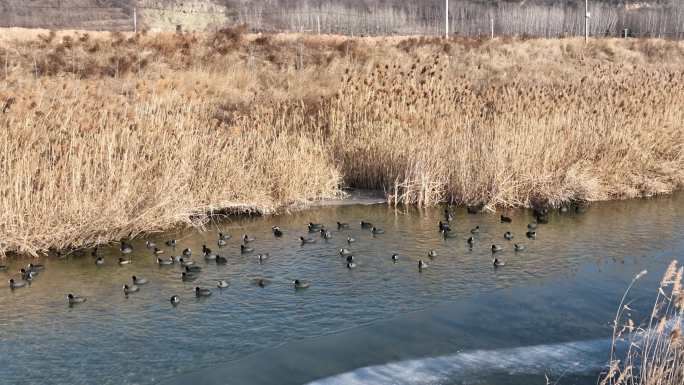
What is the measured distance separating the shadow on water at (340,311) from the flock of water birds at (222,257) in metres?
0.08

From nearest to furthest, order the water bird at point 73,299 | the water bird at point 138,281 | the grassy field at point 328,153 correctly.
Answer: the water bird at point 73,299 → the water bird at point 138,281 → the grassy field at point 328,153

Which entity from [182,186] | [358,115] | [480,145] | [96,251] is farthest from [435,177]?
[96,251]

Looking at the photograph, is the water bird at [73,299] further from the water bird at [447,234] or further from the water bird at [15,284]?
the water bird at [447,234]

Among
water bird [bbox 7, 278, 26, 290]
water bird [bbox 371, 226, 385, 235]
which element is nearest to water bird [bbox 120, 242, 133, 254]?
water bird [bbox 7, 278, 26, 290]

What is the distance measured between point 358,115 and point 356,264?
425 centimetres

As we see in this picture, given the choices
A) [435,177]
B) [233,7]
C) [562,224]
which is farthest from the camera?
[233,7]

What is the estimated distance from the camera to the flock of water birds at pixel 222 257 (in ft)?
22.2

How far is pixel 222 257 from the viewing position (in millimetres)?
7527

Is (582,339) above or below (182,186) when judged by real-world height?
below

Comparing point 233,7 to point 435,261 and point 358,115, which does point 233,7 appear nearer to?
point 358,115

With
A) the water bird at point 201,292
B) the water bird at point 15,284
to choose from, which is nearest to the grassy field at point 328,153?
the water bird at point 15,284

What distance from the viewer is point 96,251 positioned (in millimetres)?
8023

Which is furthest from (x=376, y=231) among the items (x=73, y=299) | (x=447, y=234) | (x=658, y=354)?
(x=658, y=354)

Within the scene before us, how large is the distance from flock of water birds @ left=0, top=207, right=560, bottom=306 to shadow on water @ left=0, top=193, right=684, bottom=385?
0.08m
